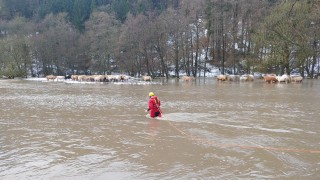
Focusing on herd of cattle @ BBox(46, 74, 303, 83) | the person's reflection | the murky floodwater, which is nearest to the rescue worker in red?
the murky floodwater

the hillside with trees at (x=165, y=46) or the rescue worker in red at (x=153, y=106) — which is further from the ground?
the hillside with trees at (x=165, y=46)

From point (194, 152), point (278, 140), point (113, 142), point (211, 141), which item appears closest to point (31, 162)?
point (113, 142)

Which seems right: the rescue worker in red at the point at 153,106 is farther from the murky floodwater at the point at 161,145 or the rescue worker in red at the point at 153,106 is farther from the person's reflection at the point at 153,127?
the person's reflection at the point at 153,127

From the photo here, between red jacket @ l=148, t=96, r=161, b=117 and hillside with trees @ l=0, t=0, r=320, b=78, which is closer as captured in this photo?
red jacket @ l=148, t=96, r=161, b=117

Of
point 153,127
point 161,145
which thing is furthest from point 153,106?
point 161,145

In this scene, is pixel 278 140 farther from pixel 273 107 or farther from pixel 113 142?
pixel 273 107

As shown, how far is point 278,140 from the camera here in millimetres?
10930

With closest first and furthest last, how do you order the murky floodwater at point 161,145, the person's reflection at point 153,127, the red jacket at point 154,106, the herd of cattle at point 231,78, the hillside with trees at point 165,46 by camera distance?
1. the murky floodwater at point 161,145
2. the person's reflection at point 153,127
3. the red jacket at point 154,106
4. the herd of cattle at point 231,78
5. the hillside with trees at point 165,46

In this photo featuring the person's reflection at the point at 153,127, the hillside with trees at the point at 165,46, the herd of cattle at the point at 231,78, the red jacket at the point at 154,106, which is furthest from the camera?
the hillside with trees at the point at 165,46

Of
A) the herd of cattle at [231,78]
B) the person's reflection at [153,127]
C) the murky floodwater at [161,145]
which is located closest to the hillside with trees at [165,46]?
the herd of cattle at [231,78]

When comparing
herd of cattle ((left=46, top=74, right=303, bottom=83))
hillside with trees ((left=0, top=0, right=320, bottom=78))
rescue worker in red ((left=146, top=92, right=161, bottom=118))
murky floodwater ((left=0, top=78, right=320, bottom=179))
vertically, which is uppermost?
hillside with trees ((left=0, top=0, right=320, bottom=78))

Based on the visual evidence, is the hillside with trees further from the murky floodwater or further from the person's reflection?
the person's reflection

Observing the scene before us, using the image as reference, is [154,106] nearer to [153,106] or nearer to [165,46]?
[153,106]

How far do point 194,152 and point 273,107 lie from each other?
10.9m
